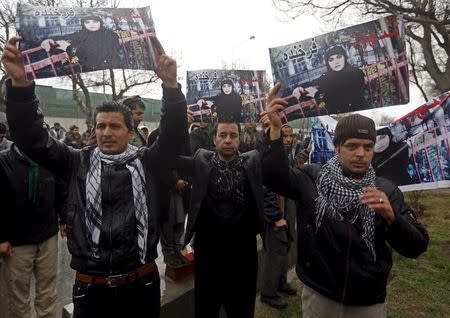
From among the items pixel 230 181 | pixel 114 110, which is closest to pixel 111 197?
pixel 114 110

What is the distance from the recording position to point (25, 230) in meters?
2.71

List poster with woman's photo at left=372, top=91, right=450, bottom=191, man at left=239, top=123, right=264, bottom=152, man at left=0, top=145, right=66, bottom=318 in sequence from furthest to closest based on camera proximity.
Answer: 1. man at left=239, top=123, right=264, bottom=152
2. poster with woman's photo at left=372, top=91, right=450, bottom=191
3. man at left=0, top=145, right=66, bottom=318

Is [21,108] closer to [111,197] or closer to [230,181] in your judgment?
[111,197]

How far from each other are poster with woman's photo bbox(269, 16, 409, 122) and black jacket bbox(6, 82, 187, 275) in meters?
1.64

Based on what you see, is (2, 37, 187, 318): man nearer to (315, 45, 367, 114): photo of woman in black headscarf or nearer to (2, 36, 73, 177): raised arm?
(2, 36, 73, 177): raised arm

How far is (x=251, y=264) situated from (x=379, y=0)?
510 inches

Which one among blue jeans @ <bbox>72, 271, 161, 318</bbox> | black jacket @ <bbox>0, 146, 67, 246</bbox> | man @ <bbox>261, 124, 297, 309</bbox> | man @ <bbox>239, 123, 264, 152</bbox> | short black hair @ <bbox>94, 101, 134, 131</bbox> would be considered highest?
short black hair @ <bbox>94, 101, 134, 131</bbox>

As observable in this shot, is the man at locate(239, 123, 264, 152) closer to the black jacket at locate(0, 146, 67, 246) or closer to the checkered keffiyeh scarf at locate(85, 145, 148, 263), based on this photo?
the black jacket at locate(0, 146, 67, 246)

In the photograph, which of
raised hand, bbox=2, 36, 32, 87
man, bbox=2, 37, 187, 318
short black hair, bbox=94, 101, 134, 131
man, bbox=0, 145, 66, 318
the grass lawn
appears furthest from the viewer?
the grass lawn

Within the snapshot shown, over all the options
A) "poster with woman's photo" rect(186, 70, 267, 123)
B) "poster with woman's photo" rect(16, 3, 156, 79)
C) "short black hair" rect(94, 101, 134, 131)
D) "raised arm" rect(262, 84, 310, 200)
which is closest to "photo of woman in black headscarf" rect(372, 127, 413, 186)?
"raised arm" rect(262, 84, 310, 200)

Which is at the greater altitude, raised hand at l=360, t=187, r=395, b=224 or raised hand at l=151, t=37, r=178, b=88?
raised hand at l=151, t=37, r=178, b=88

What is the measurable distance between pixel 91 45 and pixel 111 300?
80.2 inches

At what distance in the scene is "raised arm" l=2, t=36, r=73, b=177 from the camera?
1.57 metres

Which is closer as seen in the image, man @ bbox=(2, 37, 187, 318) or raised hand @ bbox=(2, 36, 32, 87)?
raised hand @ bbox=(2, 36, 32, 87)
